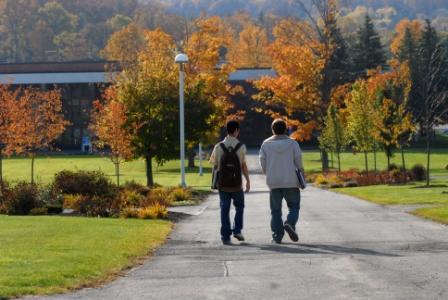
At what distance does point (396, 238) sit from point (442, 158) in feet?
190

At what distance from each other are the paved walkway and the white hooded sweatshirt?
99cm

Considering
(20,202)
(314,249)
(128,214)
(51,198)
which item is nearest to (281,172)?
(314,249)

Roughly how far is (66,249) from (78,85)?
8029 centimetres

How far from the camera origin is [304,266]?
37.8 ft

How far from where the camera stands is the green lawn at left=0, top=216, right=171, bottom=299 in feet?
34.3

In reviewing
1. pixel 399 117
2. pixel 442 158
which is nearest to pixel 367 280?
pixel 399 117

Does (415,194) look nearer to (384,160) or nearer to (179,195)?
(179,195)

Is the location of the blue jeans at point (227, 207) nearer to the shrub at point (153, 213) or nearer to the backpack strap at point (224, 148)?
the backpack strap at point (224, 148)

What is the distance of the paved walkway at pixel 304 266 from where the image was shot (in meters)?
9.68

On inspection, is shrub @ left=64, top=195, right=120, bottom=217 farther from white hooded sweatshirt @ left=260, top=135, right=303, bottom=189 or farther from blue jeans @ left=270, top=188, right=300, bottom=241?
white hooded sweatshirt @ left=260, top=135, right=303, bottom=189

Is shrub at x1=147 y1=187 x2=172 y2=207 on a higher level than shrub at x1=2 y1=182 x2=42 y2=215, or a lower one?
lower

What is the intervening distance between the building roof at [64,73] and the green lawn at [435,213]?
6864cm

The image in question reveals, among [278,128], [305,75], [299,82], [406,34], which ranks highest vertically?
[406,34]

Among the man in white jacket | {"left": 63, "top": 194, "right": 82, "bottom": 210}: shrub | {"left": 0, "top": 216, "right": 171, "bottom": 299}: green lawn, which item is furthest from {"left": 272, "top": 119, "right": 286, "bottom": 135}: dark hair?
{"left": 63, "top": 194, "right": 82, "bottom": 210}: shrub
